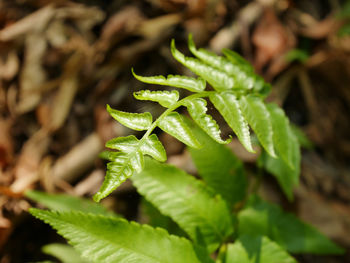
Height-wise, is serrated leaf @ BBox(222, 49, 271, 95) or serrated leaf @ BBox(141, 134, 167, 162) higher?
serrated leaf @ BBox(141, 134, 167, 162)

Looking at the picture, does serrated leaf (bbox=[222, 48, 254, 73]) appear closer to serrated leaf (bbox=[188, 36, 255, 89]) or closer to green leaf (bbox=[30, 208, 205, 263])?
serrated leaf (bbox=[188, 36, 255, 89])

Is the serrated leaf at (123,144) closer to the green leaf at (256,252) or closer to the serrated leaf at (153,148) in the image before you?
the serrated leaf at (153,148)

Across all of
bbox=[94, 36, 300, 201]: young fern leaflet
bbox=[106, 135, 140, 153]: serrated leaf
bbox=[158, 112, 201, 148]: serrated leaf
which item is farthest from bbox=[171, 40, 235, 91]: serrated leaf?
bbox=[106, 135, 140, 153]: serrated leaf

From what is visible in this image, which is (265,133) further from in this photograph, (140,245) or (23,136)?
(23,136)

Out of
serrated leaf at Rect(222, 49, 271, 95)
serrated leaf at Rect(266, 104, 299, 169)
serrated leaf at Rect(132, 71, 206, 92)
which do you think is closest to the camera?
serrated leaf at Rect(132, 71, 206, 92)

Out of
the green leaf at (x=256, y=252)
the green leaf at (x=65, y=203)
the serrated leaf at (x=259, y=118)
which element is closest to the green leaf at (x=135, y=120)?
the serrated leaf at (x=259, y=118)

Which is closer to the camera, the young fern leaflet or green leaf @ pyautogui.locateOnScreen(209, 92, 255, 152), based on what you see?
the young fern leaflet

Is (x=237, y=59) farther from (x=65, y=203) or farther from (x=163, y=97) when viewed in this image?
(x=65, y=203)

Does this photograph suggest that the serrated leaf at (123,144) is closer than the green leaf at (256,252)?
Yes
